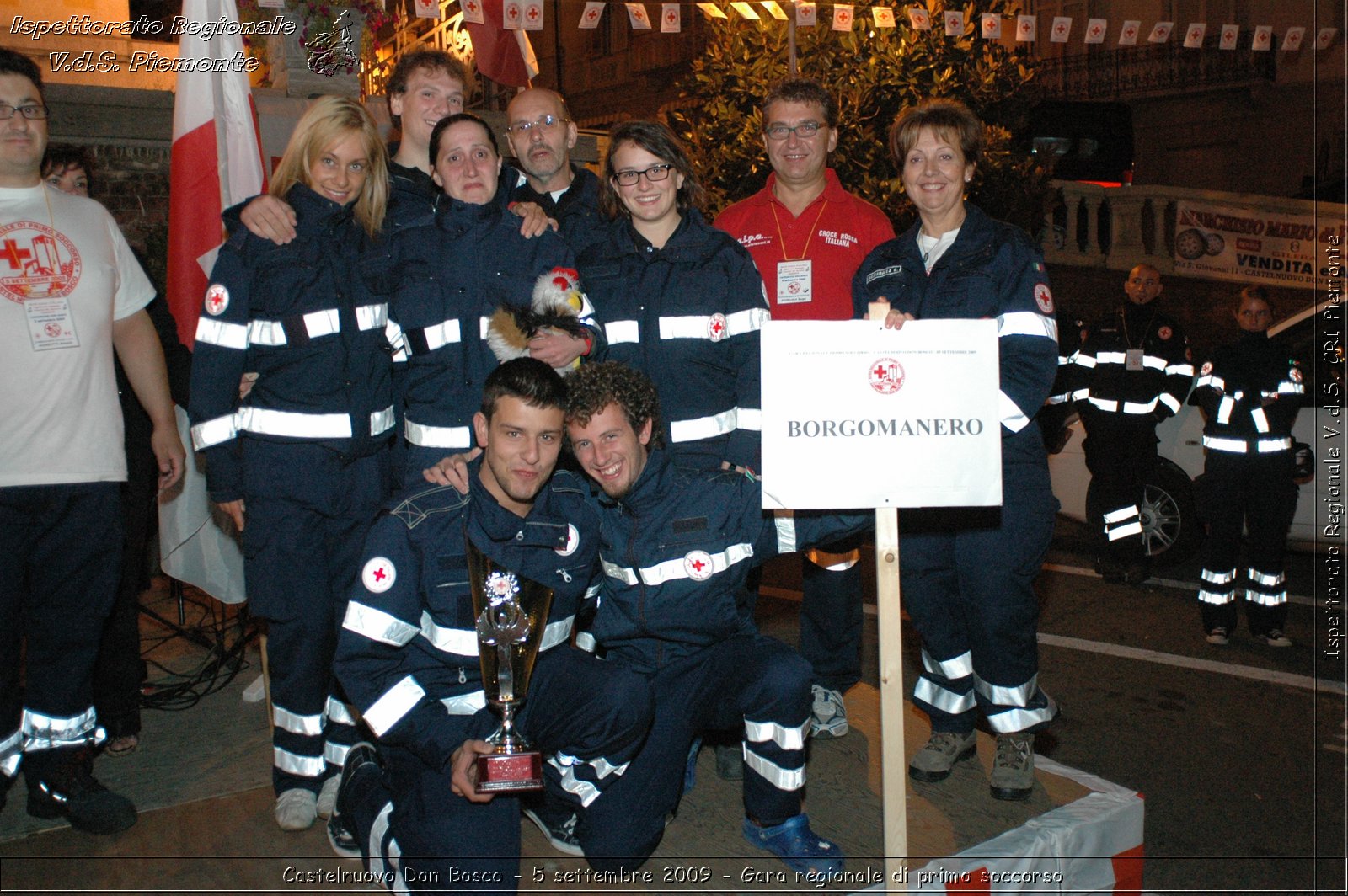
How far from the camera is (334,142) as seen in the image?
3.66 m

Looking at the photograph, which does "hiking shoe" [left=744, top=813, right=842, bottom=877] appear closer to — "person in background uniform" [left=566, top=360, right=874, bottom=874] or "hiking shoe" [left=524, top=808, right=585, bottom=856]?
"person in background uniform" [left=566, top=360, right=874, bottom=874]

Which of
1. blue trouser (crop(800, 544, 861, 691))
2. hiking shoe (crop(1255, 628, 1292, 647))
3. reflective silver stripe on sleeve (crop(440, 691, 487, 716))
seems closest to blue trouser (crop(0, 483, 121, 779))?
reflective silver stripe on sleeve (crop(440, 691, 487, 716))

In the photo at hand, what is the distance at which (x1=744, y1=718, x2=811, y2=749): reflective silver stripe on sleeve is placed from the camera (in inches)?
130

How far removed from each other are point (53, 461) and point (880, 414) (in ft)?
8.76

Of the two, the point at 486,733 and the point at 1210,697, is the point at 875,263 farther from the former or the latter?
the point at 1210,697

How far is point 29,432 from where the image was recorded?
138 inches

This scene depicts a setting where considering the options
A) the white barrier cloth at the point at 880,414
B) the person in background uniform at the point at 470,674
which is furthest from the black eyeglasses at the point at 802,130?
the person in background uniform at the point at 470,674

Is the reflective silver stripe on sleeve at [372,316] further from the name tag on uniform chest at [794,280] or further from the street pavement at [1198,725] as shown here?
the street pavement at [1198,725]

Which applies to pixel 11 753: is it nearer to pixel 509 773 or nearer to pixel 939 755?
pixel 509 773

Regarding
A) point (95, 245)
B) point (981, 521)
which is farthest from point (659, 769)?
point (95, 245)

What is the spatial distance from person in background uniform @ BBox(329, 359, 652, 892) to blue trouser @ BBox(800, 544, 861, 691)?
42.8 inches

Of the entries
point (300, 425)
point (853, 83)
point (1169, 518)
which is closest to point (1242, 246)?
point (853, 83)

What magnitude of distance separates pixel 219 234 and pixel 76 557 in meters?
1.58

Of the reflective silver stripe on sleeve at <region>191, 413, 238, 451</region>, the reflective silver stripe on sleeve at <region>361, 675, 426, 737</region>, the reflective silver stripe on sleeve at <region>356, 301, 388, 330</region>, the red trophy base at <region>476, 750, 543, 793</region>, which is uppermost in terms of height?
the reflective silver stripe on sleeve at <region>356, 301, 388, 330</region>
